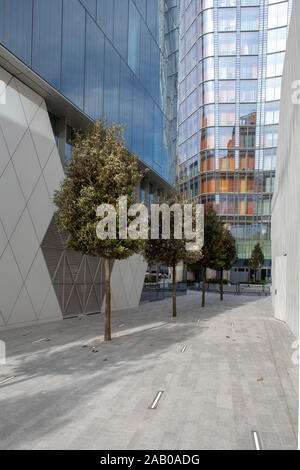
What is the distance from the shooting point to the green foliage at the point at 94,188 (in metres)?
11.6

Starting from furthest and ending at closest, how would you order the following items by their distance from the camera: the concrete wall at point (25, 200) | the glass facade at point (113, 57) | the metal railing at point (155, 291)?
the metal railing at point (155, 291) → the glass facade at point (113, 57) → the concrete wall at point (25, 200)

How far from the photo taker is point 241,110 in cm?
5519

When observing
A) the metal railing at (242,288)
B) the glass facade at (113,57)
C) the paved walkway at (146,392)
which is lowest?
the metal railing at (242,288)

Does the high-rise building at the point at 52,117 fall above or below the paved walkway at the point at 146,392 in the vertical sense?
above

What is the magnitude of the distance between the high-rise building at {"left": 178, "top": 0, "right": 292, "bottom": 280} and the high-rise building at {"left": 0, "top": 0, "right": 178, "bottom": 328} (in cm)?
3250

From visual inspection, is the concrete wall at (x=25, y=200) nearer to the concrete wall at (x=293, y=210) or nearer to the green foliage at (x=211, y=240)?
the concrete wall at (x=293, y=210)

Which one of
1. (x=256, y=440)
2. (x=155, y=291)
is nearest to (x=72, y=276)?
(x=155, y=291)

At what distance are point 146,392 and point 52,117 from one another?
14633 millimetres

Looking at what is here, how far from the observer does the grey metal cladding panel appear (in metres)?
16.6

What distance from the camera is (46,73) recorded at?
15.0 metres

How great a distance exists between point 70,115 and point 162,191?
595 inches

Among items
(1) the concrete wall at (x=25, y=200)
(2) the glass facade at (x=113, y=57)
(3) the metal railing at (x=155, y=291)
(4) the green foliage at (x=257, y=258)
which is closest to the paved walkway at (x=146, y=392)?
(1) the concrete wall at (x=25, y=200)

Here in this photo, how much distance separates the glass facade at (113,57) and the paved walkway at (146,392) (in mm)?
10829

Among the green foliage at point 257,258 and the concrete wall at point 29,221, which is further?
the green foliage at point 257,258
